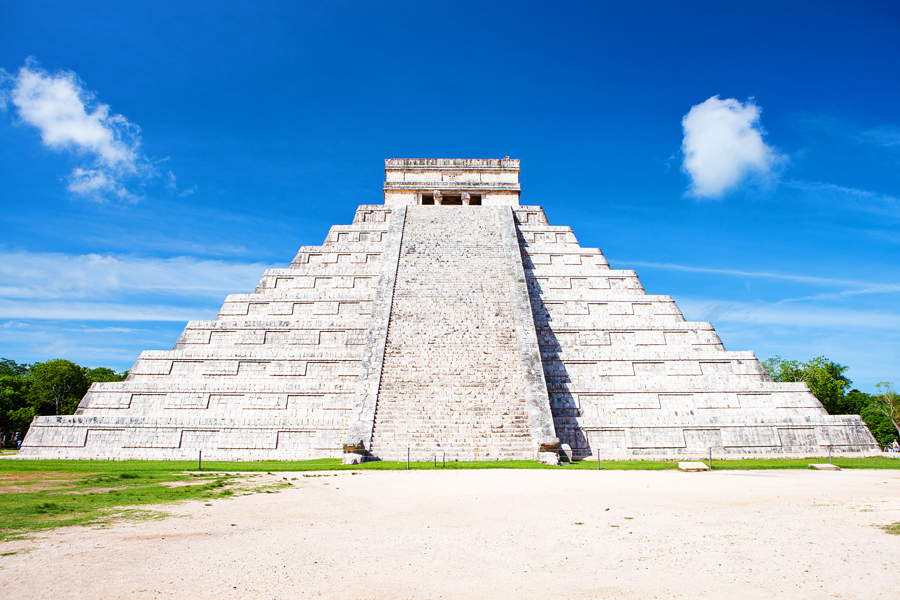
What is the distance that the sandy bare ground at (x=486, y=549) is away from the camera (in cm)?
394

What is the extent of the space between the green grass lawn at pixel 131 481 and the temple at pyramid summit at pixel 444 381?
3.30 feet

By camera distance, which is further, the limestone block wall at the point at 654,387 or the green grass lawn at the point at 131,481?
the limestone block wall at the point at 654,387

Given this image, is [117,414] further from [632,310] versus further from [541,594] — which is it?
[632,310]

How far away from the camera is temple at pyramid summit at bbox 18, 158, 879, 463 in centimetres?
1409

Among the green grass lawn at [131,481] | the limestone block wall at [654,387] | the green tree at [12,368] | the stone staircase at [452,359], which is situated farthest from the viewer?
the green tree at [12,368]

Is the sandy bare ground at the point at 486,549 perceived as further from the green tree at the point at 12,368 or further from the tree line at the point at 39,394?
the green tree at the point at 12,368

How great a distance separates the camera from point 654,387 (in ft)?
53.7

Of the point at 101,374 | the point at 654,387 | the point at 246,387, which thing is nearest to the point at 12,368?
the point at 101,374

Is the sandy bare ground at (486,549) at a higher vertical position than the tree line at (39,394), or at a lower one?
lower

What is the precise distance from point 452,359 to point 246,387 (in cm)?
652

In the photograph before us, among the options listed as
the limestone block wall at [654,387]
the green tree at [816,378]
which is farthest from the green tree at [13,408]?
the green tree at [816,378]

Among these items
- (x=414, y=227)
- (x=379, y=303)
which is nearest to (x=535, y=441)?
(x=379, y=303)

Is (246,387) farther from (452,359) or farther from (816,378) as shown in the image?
(816,378)

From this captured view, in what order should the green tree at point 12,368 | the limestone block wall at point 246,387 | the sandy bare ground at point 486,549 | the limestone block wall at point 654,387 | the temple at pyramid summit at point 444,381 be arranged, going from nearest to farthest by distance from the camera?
the sandy bare ground at point 486,549, the temple at pyramid summit at point 444,381, the limestone block wall at point 246,387, the limestone block wall at point 654,387, the green tree at point 12,368
